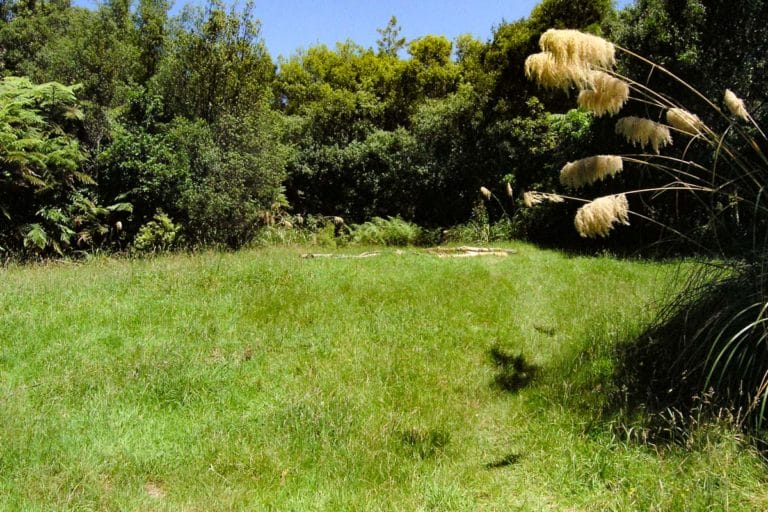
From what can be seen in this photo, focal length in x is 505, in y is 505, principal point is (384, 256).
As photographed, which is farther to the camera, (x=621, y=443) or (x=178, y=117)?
(x=178, y=117)

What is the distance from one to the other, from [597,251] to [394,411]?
7560 mm

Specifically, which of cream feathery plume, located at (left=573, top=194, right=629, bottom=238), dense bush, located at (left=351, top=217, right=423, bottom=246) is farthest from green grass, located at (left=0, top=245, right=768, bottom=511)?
dense bush, located at (left=351, top=217, right=423, bottom=246)

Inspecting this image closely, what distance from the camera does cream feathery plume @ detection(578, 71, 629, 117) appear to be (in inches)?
159

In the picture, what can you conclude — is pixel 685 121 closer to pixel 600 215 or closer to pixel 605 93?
pixel 605 93

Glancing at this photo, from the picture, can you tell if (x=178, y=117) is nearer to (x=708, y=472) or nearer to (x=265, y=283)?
(x=265, y=283)

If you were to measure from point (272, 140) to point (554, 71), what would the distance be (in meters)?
10.9

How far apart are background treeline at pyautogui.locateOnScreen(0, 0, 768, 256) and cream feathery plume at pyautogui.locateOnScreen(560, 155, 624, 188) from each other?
6385 mm

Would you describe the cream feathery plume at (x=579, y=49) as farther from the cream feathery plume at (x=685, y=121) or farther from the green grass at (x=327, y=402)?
the green grass at (x=327, y=402)

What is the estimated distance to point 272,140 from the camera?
13820 mm

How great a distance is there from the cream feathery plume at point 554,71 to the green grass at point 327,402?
2.54 metres

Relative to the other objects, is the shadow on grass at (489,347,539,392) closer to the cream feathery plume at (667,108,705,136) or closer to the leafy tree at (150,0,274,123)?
the cream feathery plume at (667,108,705,136)

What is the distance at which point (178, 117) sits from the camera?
1358 centimetres

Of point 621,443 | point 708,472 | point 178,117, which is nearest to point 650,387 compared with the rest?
point 621,443

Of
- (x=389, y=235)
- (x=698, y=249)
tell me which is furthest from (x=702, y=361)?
(x=389, y=235)
